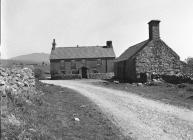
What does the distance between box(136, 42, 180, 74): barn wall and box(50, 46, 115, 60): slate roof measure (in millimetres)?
23973

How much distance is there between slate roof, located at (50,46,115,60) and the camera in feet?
200

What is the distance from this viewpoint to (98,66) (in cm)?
6044

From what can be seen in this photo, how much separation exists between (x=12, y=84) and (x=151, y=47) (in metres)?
28.6

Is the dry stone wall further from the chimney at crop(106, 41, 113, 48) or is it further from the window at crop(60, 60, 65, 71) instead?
the chimney at crop(106, 41, 113, 48)

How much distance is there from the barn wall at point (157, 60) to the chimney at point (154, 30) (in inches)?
40.7

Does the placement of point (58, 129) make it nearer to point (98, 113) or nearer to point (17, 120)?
point (17, 120)

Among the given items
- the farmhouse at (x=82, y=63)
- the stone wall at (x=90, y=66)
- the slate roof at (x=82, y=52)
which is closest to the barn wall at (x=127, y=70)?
the stone wall at (x=90, y=66)

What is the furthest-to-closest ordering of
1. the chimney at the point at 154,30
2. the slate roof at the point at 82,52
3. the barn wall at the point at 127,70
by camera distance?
the slate roof at the point at 82,52, the barn wall at the point at 127,70, the chimney at the point at 154,30

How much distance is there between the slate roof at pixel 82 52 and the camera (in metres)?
60.9

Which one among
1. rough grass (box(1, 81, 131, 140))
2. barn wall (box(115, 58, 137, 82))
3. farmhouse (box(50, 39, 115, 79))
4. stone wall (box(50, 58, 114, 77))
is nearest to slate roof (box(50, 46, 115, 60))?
farmhouse (box(50, 39, 115, 79))

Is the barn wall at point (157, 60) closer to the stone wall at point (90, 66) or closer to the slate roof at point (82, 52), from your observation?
the stone wall at point (90, 66)

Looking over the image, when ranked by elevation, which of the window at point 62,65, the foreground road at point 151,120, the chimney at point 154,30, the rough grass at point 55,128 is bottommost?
the foreground road at point 151,120

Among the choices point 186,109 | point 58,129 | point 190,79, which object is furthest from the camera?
point 190,79

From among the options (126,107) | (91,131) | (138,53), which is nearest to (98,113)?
(126,107)
